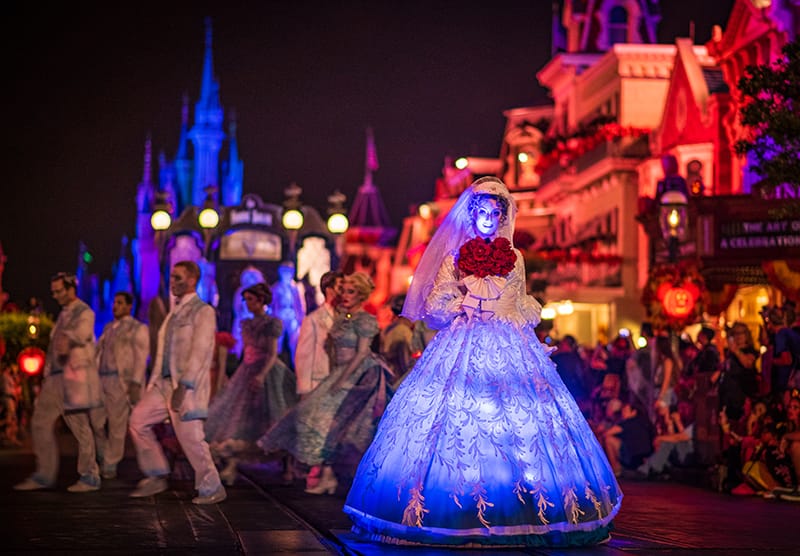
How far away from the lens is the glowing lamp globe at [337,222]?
90.4ft

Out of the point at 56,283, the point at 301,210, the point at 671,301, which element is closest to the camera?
the point at 56,283

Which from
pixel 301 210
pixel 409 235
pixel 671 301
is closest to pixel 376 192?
pixel 409 235

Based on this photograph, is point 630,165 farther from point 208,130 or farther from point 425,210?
point 208,130

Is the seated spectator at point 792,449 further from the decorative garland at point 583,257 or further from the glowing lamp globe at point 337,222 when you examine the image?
the decorative garland at point 583,257

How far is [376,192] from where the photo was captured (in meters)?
105

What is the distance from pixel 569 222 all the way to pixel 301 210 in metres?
26.6

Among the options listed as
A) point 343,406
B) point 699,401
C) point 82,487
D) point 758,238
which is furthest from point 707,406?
point 758,238

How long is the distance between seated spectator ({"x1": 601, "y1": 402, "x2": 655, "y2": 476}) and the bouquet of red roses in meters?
7.68

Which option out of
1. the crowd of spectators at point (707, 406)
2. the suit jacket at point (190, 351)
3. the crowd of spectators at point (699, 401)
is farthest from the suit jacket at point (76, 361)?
the crowd of spectators at point (707, 406)

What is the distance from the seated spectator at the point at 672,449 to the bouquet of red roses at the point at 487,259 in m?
7.38

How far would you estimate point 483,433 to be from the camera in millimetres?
9359

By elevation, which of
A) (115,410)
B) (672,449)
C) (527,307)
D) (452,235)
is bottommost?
(672,449)

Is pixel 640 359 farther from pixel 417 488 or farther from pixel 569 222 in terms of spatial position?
pixel 569 222

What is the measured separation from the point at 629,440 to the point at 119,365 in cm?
571
